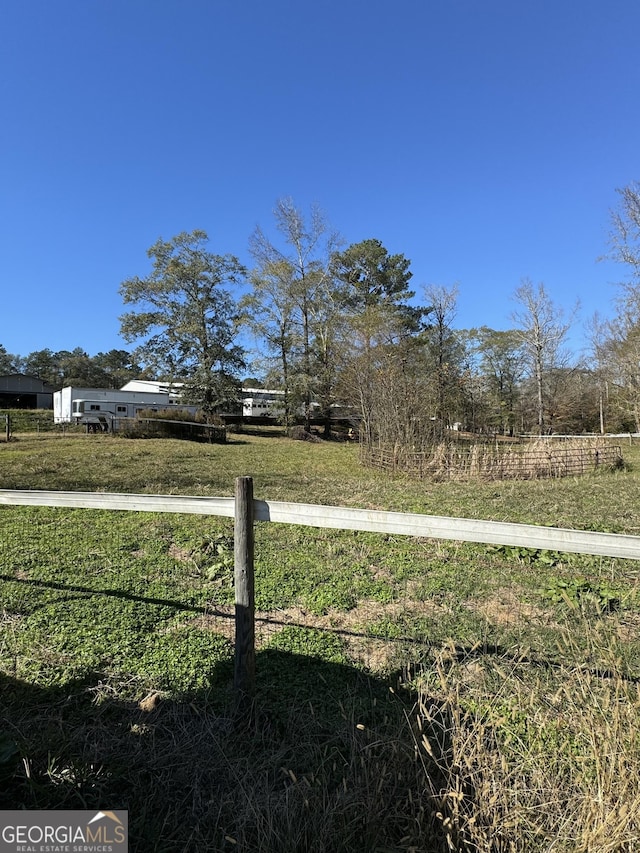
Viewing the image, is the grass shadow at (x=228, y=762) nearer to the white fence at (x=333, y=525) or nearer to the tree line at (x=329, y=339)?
the white fence at (x=333, y=525)

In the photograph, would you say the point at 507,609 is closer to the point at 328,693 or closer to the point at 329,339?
the point at 328,693

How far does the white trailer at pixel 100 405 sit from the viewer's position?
25.6 meters

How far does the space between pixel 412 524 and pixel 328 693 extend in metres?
0.93

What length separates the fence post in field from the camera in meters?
2.14

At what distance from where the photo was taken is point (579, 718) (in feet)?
5.47

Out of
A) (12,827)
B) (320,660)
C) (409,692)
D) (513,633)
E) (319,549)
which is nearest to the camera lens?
(12,827)

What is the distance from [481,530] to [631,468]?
13517 mm

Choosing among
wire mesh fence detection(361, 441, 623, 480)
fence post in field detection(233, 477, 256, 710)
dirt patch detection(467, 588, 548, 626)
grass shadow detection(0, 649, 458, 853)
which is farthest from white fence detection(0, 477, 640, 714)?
wire mesh fence detection(361, 441, 623, 480)

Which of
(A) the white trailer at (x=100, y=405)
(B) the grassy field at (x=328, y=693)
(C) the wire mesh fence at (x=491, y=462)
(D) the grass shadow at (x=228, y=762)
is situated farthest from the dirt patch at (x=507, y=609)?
(A) the white trailer at (x=100, y=405)

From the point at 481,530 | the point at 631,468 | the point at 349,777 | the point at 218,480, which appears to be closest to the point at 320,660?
the point at 349,777

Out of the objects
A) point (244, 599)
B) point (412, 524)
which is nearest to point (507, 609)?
point (412, 524)

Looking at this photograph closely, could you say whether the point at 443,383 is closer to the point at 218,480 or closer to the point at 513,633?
the point at 218,480

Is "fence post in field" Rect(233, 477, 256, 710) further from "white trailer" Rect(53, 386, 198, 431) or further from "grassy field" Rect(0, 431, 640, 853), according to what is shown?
"white trailer" Rect(53, 386, 198, 431)

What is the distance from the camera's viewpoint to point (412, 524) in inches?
93.0
